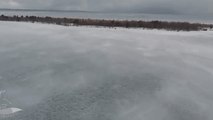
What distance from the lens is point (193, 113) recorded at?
22422mm

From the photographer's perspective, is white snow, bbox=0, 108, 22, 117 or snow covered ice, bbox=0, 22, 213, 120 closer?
white snow, bbox=0, 108, 22, 117

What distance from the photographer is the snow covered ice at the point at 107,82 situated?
22125 millimetres

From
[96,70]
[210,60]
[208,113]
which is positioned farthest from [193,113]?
[210,60]

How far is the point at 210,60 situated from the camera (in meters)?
41.9

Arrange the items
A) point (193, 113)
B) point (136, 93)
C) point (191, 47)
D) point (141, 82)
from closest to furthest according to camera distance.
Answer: point (193, 113) < point (136, 93) < point (141, 82) < point (191, 47)

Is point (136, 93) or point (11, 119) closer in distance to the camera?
point (11, 119)

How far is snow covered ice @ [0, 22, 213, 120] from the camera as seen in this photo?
72.6 ft

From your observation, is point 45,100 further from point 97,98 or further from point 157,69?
point 157,69

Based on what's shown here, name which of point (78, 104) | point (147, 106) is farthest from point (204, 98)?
point (78, 104)

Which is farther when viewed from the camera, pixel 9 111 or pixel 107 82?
pixel 107 82

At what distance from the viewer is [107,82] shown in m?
29.7

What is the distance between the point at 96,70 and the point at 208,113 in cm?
1522

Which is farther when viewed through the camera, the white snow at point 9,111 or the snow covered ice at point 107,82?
the snow covered ice at point 107,82

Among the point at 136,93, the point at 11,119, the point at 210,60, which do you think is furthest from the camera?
the point at 210,60
